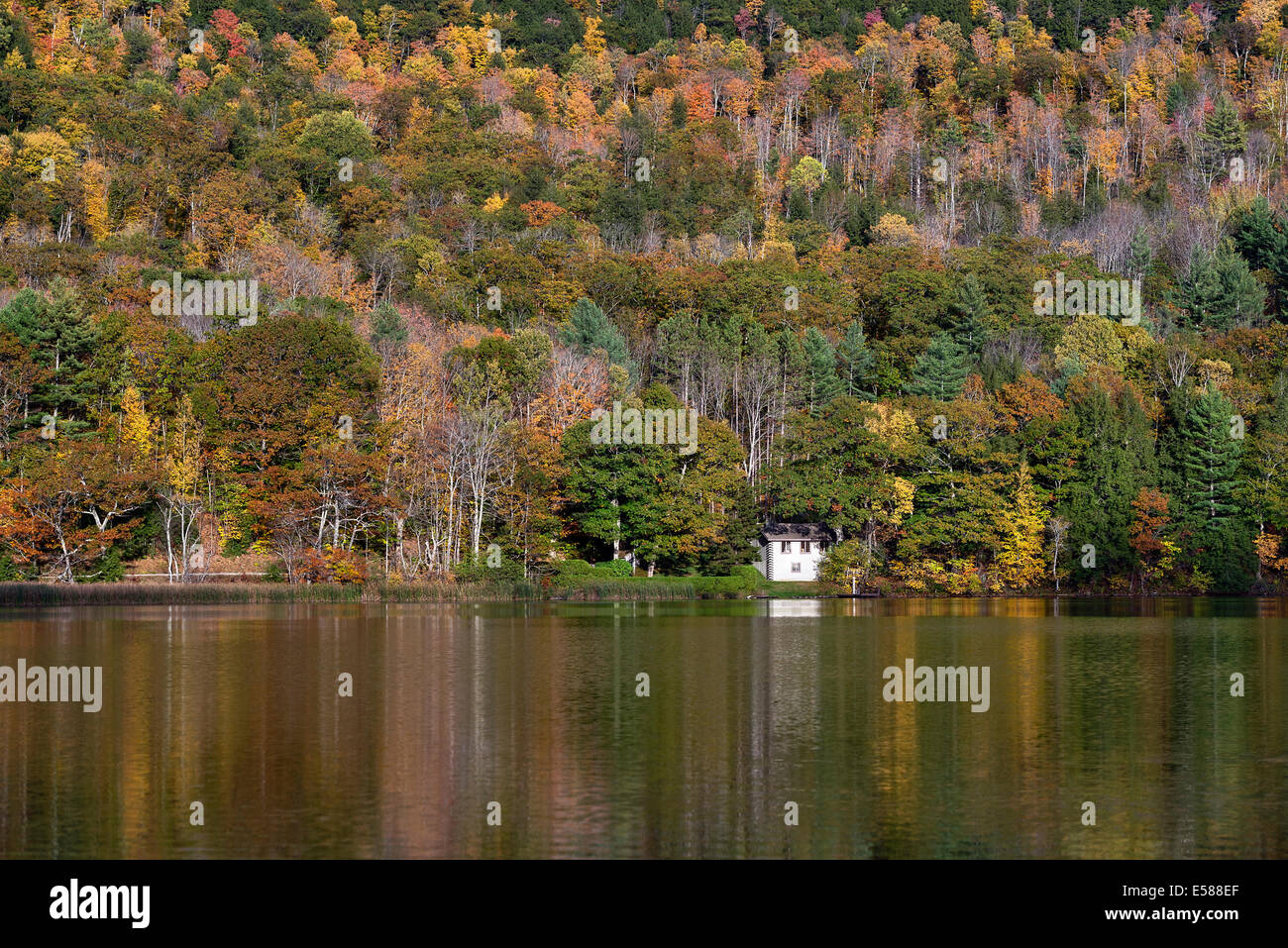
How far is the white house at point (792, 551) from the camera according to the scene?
275 feet

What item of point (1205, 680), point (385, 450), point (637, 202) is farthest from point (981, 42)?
point (1205, 680)

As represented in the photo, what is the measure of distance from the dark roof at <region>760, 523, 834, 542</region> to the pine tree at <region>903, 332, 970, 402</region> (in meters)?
12.7

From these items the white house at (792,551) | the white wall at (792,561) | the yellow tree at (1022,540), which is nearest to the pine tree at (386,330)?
the white house at (792,551)

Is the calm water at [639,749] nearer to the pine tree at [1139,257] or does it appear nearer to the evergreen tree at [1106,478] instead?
the evergreen tree at [1106,478]

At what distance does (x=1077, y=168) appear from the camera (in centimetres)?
15450

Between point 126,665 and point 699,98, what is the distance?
143 meters

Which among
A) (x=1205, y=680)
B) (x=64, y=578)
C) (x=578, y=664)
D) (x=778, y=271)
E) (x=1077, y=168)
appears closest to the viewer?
(x=1205, y=680)

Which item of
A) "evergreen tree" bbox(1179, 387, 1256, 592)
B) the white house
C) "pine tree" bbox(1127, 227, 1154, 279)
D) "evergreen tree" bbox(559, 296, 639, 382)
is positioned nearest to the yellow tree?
"evergreen tree" bbox(1179, 387, 1256, 592)

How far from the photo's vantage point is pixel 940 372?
91.4 metres

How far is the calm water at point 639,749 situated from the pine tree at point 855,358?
49684mm

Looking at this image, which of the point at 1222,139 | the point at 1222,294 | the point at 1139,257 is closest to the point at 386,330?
the point at 1222,294

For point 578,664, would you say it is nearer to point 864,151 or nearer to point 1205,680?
point 1205,680

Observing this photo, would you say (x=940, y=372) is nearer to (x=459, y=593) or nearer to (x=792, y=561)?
(x=792, y=561)

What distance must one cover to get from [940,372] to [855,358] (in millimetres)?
9122
